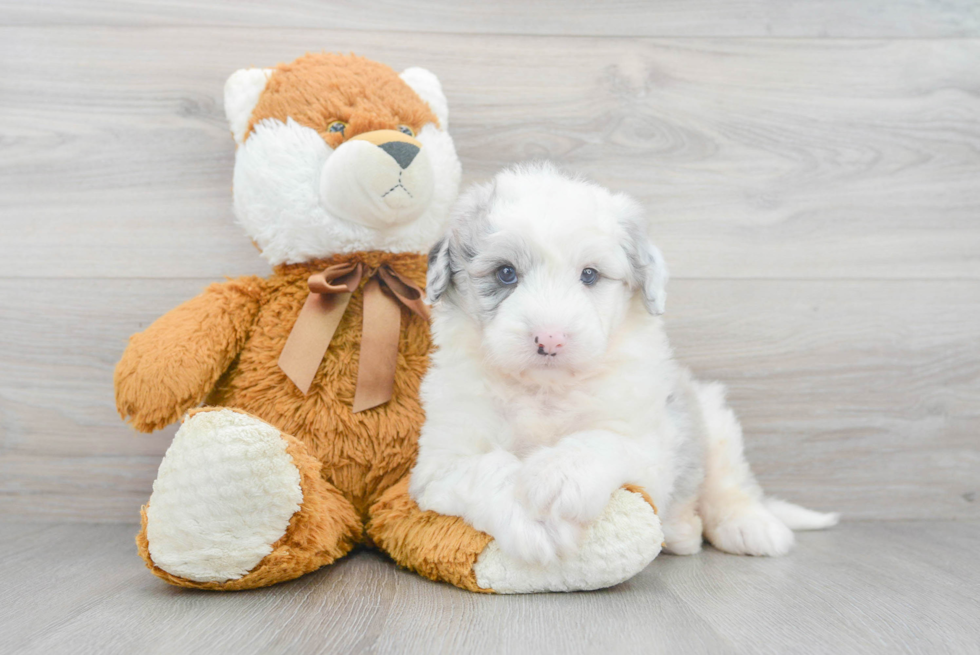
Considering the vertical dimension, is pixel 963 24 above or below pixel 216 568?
above

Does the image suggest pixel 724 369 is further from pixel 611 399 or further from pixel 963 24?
pixel 963 24

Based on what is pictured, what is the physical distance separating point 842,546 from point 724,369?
1.71ft

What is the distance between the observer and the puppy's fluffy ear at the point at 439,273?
1.39 m

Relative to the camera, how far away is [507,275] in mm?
1319

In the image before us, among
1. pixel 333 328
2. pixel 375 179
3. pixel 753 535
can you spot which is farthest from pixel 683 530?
pixel 375 179

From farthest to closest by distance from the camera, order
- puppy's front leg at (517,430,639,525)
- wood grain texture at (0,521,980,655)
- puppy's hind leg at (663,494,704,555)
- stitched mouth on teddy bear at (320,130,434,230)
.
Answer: puppy's hind leg at (663,494,704,555) < stitched mouth on teddy bear at (320,130,434,230) < puppy's front leg at (517,430,639,525) < wood grain texture at (0,521,980,655)

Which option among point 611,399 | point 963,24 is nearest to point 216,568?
point 611,399

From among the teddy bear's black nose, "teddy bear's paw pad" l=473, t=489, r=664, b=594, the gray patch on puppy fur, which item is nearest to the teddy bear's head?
the teddy bear's black nose

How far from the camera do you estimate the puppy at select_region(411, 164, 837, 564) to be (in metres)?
1.21

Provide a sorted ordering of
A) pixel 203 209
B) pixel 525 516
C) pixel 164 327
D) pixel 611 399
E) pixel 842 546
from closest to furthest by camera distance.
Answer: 1. pixel 525 516
2. pixel 611 399
3. pixel 164 327
4. pixel 842 546
5. pixel 203 209

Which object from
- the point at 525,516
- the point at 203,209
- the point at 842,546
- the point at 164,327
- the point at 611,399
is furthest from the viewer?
the point at 203,209

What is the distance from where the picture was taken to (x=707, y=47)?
1.94 metres

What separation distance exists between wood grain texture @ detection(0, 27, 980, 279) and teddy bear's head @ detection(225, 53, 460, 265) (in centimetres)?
35

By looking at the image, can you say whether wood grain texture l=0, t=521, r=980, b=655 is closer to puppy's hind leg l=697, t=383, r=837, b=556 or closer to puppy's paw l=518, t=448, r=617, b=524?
puppy's hind leg l=697, t=383, r=837, b=556
